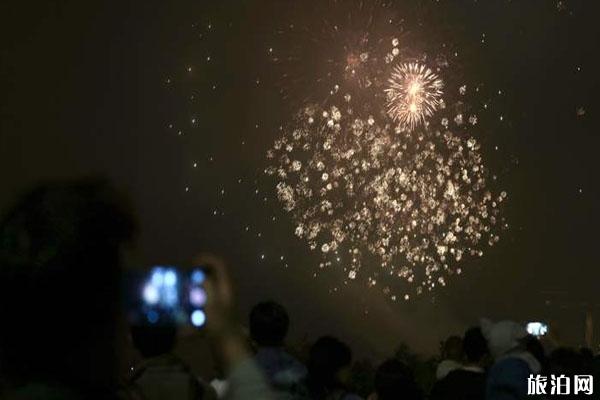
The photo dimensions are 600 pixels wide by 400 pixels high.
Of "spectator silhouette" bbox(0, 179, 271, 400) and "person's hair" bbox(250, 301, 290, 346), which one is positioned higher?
"person's hair" bbox(250, 301, 290, 346)

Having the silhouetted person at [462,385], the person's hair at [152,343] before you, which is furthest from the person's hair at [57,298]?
the silhouetted person at [462,385]

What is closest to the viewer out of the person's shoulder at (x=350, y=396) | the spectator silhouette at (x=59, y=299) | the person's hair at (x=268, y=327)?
the spectator silhouette at (x=59, y=299)

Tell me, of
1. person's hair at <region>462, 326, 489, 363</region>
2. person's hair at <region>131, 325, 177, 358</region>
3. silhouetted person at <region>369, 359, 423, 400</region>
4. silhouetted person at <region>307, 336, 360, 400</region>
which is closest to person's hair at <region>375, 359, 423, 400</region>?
silhouetted person at <region>369, 359, 423, 400</region>

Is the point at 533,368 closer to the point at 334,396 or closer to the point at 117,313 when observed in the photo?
the point at 334,396

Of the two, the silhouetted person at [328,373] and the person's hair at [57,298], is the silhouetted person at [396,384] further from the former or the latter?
the person's hair at [57,298]

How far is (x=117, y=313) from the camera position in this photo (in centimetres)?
154

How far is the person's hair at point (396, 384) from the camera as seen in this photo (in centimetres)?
513

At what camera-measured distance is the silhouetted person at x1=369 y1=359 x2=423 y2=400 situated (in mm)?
5129

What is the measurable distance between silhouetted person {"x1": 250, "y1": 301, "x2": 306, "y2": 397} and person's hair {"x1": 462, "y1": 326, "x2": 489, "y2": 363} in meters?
1.85

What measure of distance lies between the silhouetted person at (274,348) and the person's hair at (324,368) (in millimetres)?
690

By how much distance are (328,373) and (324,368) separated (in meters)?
0.03

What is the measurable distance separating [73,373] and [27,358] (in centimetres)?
8

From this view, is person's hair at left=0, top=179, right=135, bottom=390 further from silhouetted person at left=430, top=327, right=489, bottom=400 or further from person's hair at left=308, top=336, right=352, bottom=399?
silhouetted person at left=430, top=327, right=489, bottom=400

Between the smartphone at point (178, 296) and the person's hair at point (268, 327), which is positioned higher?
the person's hair at point (268, 327)
